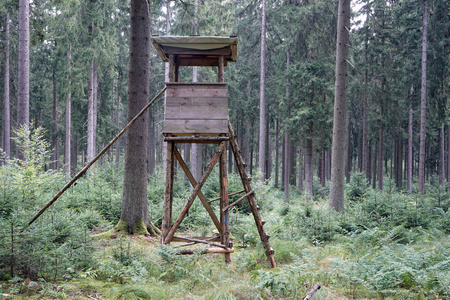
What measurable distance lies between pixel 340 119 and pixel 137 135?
6581 millimetres

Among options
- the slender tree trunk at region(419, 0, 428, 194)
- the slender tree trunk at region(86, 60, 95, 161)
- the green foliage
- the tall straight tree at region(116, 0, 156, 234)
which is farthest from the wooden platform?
the slender tree trunk at region(419, 0, 428, 194)

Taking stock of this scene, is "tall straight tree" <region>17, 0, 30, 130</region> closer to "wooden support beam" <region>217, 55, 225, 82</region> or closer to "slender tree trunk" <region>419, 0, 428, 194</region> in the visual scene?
"wooden support beam" <region>217, 55, 225, 82</region>

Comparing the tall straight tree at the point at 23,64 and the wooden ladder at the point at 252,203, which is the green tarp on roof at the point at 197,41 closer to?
the wooden ladder at the point at 252,203

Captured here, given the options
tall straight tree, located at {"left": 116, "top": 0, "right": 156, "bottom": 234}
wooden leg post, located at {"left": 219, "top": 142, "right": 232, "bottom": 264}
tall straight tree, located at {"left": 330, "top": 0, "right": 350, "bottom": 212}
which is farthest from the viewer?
tall straight tree, located at {"left": 330, "top": 0, "right": 350, "bottom": 212}

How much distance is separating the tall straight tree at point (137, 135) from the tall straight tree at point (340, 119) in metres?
6.15

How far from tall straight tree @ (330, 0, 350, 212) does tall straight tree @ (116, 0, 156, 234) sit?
6.15m

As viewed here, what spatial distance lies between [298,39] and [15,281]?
17.7 meters

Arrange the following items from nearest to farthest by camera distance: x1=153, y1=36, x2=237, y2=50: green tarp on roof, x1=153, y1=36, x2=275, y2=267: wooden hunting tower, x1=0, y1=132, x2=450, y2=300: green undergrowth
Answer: x1=0, y1=132, x2=450, y2=300: green undergrowth
x1=153, y1=36, x2=237, y2=50: green tarp on roof
x1=153, y1=36, x2=275, y2=267: wooden hunting tower

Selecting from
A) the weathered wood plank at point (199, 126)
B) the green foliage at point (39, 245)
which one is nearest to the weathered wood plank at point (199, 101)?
the weathered wood plank at point (199, 126)

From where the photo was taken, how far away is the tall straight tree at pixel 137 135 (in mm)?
7891

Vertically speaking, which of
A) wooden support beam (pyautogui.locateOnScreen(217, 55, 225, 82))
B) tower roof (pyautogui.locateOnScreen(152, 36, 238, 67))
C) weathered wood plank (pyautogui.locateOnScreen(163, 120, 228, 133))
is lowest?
weathered wood plank (pyautogui.locateOnScreen(163, 120, 228, 133))

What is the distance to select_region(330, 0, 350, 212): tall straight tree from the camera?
10.4 meters

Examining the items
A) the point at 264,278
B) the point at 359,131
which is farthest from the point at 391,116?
the point at 264,278

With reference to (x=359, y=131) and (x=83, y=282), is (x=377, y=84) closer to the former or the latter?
(x=359, y=131)
